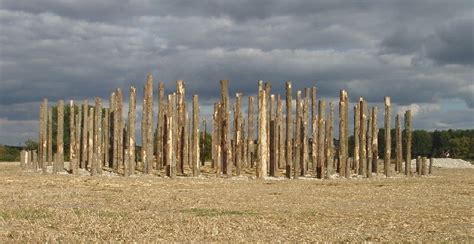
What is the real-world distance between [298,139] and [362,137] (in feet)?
9.20

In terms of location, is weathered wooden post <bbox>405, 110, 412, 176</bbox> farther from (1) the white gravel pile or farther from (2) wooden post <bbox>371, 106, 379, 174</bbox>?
(1) the white gravel pile

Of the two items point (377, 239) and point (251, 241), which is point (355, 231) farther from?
point (251, 241)

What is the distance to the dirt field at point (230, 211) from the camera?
10914 mm

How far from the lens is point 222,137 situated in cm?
2733

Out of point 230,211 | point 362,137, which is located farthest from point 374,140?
point 230,211

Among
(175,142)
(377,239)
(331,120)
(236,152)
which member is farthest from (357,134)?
(377,239)

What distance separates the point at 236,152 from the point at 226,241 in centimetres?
1734

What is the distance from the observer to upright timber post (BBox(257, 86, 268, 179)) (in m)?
26.7

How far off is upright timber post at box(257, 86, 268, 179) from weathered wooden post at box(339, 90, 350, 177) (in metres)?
2.96

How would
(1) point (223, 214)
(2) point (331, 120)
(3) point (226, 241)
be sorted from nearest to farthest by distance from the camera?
(3) point (226, 241)
(1) point (223, 214)
(2) point (331, 120)

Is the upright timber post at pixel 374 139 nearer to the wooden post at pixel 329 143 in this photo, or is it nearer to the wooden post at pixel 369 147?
the wooden post at pixel 369 147

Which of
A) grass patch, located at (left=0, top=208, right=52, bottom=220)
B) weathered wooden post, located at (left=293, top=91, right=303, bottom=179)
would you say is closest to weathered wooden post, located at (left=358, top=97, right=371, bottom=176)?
weathered wooden post, located at (left=293, top=91, right=303, bottom=179)

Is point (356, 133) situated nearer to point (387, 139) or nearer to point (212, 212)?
point (387, 139)

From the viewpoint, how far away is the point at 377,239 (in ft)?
34.8
